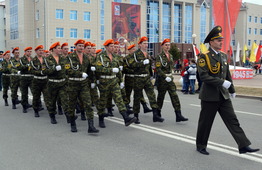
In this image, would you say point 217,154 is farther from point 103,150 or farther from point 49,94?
point 49,94

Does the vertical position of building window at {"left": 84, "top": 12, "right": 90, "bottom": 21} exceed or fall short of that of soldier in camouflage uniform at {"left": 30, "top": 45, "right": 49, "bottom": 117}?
it exceeds it

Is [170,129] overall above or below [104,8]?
below

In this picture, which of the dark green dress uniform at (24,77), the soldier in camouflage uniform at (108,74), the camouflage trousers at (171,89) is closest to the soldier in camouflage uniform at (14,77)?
the dark green dress uniform at (24,77)

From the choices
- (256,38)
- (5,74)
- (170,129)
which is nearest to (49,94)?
(170,129)

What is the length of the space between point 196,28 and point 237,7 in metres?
57.3

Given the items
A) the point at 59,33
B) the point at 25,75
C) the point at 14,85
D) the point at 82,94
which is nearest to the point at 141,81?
the point at 82,94

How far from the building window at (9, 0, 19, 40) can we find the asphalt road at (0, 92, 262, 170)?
57625 millimetres

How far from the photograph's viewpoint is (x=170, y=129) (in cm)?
694

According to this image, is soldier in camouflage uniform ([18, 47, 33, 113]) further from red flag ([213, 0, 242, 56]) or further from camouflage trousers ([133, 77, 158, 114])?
red flag ([213, 0, 242, 56])

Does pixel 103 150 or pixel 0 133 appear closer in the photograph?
pixel 103 150

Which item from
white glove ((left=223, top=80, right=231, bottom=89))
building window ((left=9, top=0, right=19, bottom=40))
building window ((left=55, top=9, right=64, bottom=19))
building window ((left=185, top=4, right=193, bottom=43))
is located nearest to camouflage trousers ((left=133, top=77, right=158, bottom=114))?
white glove ((left=223, top=80, right=231, bottom=89))

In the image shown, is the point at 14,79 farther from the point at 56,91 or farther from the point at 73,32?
the point at 73,32

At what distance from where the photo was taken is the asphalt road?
461cm

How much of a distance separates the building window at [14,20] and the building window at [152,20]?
26.2 m
